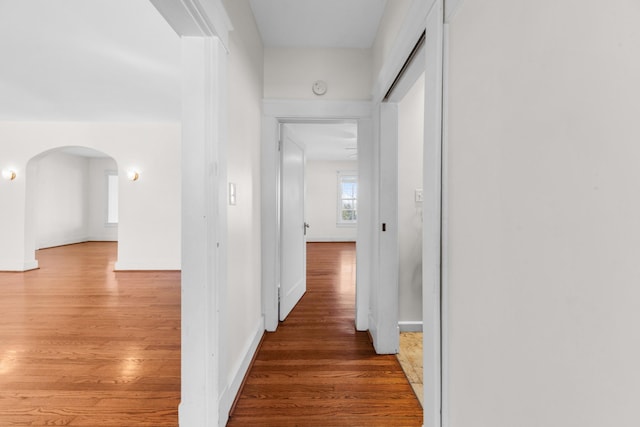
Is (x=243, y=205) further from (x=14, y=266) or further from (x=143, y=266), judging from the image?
(x=14, y=266)

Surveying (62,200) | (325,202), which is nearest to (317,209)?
(325,202)

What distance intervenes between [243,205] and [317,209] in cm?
724

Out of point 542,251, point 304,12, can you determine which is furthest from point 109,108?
point 542,251

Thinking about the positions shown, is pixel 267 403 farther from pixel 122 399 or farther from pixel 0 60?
pixel 0 60

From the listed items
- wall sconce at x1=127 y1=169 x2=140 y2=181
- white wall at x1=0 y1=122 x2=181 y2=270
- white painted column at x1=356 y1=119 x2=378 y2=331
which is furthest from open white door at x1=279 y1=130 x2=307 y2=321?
wall sconce at x1=127 y1=169 x2=140 y2=181

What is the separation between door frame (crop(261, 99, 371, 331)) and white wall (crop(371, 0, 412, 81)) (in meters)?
0.38

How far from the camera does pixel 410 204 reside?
8.82ft

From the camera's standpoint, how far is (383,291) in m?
2.32

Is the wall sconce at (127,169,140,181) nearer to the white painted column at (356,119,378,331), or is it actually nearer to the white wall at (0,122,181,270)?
the white wall at (0,122,181,270)

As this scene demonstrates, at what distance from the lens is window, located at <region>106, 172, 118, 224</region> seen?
29.5 feet

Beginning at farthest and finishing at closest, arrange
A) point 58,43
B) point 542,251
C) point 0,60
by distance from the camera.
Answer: point 0,60 < point 58,43 < point 542,251

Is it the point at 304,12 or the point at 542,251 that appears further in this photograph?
the point at 304,12

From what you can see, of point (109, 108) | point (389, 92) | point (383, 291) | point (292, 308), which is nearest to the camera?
point (389, 92)

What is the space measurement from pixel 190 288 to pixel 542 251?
1330mm
